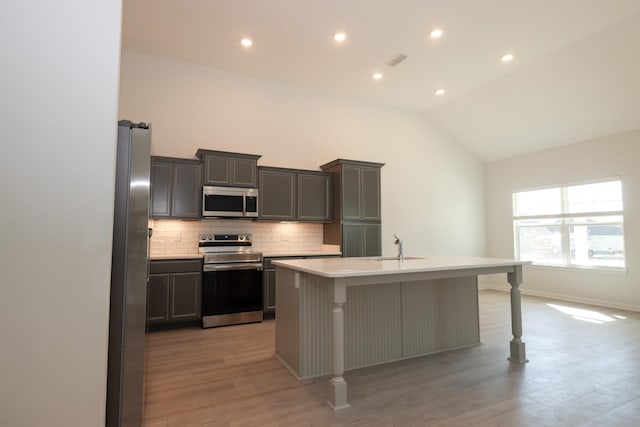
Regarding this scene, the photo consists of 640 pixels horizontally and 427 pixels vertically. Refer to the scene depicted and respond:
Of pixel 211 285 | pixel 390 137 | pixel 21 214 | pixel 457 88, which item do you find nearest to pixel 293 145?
pixel 390 137

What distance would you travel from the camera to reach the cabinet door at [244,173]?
15.5 ft

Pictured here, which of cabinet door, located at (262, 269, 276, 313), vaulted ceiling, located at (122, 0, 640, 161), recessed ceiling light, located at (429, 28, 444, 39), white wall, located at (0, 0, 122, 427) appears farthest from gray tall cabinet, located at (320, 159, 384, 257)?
white wall, located at (0, 0, 122, 427)

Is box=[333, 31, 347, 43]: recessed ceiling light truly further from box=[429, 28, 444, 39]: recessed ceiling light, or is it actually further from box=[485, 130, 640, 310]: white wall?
box=[485, 130, 640, 310]: white wall

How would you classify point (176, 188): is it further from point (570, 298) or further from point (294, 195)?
point (570, 298)

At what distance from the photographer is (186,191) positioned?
4.50m

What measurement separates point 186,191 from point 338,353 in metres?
3.08

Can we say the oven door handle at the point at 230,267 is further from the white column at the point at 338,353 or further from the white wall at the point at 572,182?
the white wall at the point at 572,182

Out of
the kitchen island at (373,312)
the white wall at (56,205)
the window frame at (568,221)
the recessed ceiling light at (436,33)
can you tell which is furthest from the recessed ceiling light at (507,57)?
A: the white wall at (56,205)

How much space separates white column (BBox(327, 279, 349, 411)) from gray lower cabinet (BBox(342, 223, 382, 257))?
2.86 meters

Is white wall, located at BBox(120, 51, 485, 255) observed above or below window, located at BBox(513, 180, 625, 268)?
above

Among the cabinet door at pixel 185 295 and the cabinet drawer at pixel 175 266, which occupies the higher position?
the cabinet drawer at pixel 175 266

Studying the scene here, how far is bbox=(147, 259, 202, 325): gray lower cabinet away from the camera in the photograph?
4090 mm

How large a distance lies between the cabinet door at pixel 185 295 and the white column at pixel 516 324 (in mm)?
3506

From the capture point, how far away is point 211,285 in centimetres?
436
